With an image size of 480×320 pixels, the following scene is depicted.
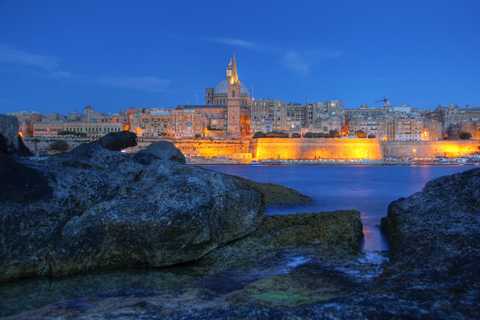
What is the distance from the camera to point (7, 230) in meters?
4.73

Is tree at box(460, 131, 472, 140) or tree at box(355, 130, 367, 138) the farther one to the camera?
tree at box(355, 130, 367, 138)

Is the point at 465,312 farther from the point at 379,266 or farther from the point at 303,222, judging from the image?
the point at 303,222

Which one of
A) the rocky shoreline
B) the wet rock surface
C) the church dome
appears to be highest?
the church dome

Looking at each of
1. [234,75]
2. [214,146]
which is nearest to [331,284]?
[214,146]

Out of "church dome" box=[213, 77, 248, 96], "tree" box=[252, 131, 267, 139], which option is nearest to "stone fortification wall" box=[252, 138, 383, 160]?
"tree" box=[252, 131, 267, 139]

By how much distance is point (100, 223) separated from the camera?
206 inches

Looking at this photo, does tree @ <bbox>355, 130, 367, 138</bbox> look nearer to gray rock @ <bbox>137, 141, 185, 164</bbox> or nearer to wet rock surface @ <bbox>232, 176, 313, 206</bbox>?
wet rock surface @ <bbox>232, 176, 313, 206</bbox>

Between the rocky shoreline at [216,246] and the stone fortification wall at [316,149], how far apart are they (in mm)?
52241

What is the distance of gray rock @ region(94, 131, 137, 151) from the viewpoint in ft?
35.7

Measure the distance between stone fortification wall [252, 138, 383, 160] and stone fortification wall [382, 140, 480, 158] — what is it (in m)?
4.43

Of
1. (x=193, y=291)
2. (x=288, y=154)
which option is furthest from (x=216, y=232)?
(x=288, y=154)

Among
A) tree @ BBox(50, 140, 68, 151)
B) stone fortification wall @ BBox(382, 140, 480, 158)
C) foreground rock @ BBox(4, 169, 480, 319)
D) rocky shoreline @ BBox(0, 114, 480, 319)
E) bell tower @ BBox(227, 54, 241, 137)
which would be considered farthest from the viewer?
bell tower @ BBox(227, 54, 241, 137)

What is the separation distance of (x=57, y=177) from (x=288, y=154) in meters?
55.0

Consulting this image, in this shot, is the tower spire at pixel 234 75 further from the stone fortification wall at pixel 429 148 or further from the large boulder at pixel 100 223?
the large boulder at pixel 100 223
